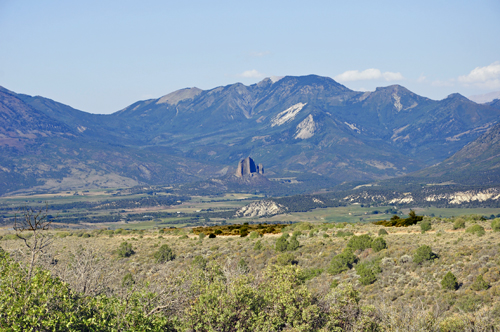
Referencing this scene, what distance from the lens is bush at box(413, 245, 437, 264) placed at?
5109 cm

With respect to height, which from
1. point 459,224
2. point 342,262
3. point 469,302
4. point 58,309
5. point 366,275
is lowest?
point 469,302

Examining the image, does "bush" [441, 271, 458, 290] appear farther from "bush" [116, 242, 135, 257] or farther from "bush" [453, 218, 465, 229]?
"bush" [116, 242, 135, 257]

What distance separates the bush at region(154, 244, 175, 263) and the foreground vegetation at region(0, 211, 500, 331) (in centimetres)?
14

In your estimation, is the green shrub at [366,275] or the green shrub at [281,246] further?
the green shrub at [281,246]

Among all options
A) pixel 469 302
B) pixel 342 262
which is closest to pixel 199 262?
pixel 342 262

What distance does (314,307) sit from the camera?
3428 centimetres

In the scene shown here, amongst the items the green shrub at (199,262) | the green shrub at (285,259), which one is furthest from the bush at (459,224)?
the green shrub at (199,262)

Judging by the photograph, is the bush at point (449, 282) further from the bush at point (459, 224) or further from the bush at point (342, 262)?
the bush at point (459, 224)

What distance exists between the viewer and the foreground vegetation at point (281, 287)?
29781 mm

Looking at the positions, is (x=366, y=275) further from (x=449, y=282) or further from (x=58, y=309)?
(x=58, y=309)

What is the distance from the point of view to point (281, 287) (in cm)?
3606

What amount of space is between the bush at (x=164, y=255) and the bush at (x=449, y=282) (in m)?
34.5

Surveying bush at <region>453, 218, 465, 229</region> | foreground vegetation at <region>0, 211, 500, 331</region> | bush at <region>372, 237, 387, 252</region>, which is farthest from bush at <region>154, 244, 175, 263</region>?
bush at <region>453, 218, 465, 229</region>

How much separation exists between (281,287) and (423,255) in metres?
21.2
